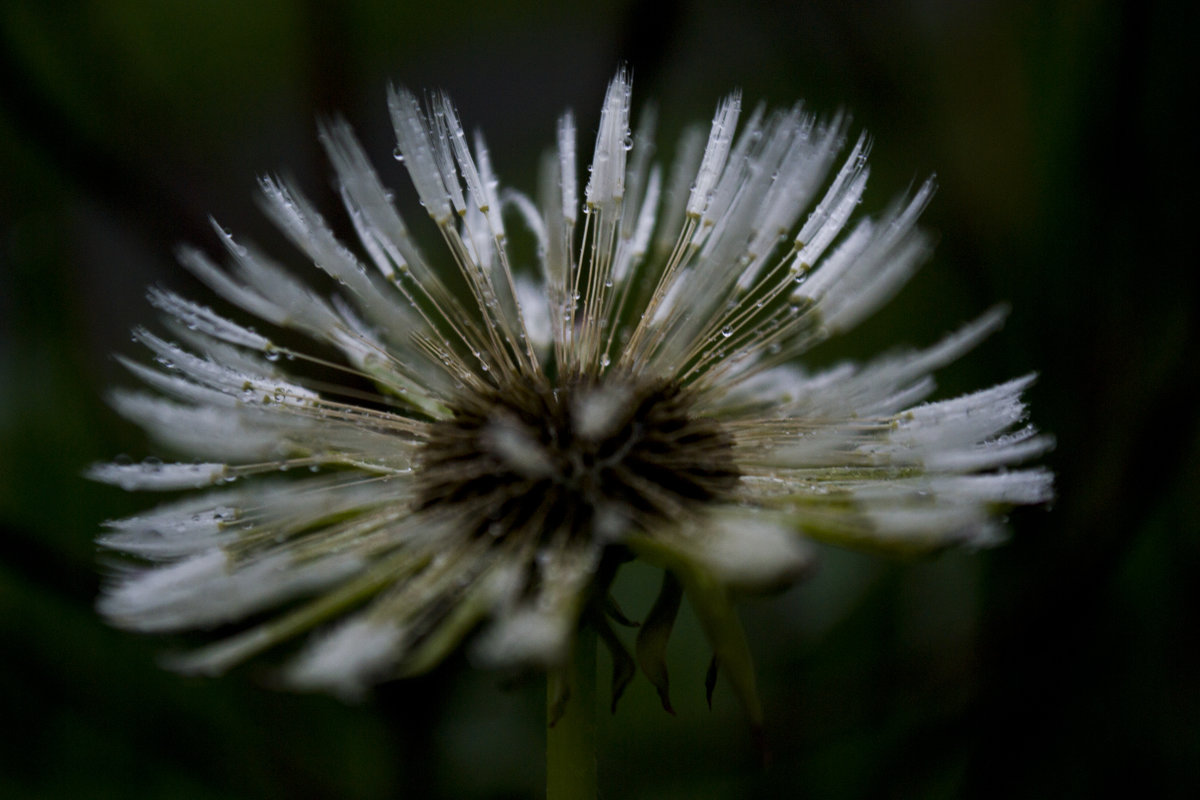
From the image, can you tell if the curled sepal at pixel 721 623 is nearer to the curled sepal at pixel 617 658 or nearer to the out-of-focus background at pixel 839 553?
the curled sepal at pixel 617 658

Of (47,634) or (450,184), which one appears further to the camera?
(47,634)

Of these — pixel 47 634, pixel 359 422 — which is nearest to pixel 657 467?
pixel 359 422

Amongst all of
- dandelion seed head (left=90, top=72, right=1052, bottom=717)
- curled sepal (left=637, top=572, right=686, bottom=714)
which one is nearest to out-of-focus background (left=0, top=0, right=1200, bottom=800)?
dandelion seed head (left=90, top=72, right=1052, bottom=717)

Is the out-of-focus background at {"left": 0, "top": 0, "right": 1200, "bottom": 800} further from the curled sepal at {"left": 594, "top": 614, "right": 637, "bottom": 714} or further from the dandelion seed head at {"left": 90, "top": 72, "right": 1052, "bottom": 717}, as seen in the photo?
the curled sepal at {"left": 594, "top": 614, "right": 637, "bottom": 714}

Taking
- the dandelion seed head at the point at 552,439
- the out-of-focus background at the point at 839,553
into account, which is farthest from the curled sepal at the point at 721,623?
the out-of-focus background at the point at 839,553

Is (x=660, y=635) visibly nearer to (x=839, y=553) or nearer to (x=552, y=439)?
(x=552, y=439)

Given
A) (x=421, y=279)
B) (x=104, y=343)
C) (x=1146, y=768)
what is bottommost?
(x=1146, y=768)

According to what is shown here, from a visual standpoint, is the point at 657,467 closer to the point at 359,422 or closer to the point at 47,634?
the point at 359,422

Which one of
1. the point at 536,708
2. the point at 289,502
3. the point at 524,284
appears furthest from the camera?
the point at 536,708
